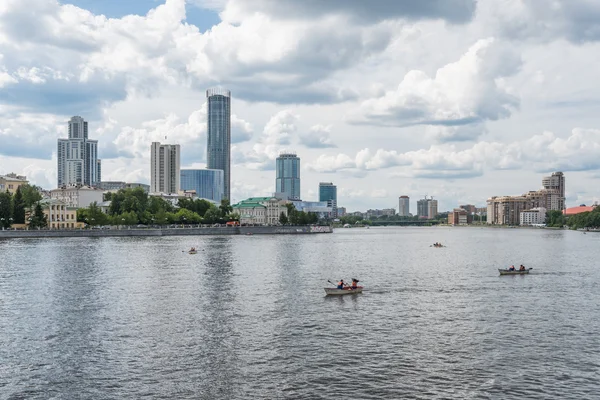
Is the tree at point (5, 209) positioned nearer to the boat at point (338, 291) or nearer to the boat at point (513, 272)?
the boat at point (513, 272)

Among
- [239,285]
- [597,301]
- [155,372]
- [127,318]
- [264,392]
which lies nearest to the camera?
[264,392]

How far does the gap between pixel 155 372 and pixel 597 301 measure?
43.3m

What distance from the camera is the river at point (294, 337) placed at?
32.2 meters

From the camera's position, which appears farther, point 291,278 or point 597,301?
point 291,278

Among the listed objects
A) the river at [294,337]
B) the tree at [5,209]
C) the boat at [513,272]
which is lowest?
the river at [294,337]

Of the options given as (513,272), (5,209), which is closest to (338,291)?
(513,272)

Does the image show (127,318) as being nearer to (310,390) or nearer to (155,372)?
(155,372)

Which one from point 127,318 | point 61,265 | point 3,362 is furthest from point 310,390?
point 61,265

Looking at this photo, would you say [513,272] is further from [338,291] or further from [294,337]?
[294,337]

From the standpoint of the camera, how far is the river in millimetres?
32156

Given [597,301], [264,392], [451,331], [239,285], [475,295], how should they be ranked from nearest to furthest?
[264,392], [451,331], [597,301], [475,295], [239,285]

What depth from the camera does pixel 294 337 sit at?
1676 inches

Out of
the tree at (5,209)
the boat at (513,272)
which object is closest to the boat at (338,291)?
the boat at (513,272)

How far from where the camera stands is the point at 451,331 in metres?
44.5
